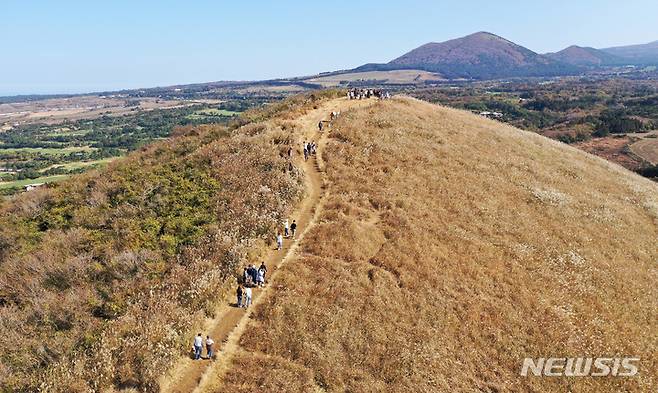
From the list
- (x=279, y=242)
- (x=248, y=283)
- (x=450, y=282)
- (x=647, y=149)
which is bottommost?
(x=647, y=149)

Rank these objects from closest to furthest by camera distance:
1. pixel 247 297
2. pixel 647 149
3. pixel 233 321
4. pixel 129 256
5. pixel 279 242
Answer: pixel 233 321, pixel 247 297, pixel 129 256, pixel 279 242, pixel 647 149

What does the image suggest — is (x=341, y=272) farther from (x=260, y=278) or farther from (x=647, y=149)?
(x=647, y=149)

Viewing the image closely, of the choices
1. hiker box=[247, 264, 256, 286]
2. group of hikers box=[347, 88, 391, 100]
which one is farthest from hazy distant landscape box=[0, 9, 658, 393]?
group of hikers box=[347, 88, 391, 100]

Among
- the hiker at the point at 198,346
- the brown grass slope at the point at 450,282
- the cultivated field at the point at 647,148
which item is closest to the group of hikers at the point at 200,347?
the hiker at the point at 198,346

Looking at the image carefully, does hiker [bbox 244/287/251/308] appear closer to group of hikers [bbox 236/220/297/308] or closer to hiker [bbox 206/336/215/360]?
group of hikers [bbox 236/220/297/308]

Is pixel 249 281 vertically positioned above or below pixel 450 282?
above

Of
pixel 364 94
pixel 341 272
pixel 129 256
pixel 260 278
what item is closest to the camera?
pixel 260 278

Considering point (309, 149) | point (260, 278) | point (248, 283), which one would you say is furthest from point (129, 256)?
point (309, 149)
